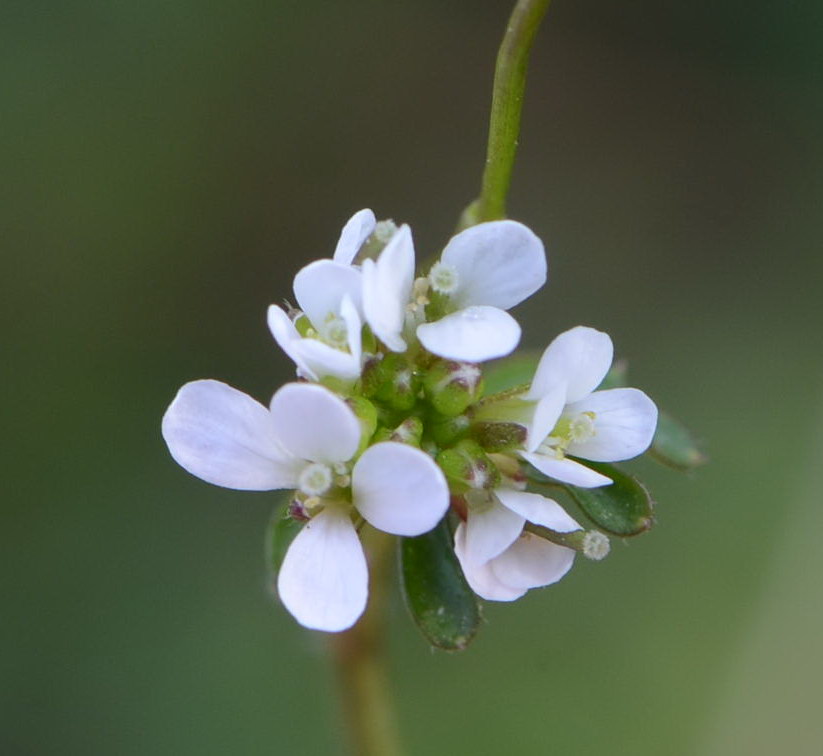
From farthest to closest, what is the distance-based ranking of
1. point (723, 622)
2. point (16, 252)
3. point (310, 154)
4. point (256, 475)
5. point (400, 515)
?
point (310, 154) → point (16, 252) → point (723, 622) → point (256, 475) → point (400, 515)

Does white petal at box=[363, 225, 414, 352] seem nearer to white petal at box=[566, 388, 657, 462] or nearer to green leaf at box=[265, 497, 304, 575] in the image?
white petal at box=[566, 388, 657, 462]

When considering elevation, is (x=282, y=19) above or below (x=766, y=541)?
Answer: above

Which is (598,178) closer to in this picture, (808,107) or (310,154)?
(808,107)

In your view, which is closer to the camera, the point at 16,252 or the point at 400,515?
the point at 400,515

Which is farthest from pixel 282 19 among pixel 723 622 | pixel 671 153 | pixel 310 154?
pixel 723 622

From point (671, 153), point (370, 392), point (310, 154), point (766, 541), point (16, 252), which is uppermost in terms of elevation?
point (671, 153)

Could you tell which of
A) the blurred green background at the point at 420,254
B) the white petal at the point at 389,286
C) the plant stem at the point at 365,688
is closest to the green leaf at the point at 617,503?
the white petal at the point at 389,286

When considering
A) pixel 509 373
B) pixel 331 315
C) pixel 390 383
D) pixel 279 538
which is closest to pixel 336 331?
pixel 331 315

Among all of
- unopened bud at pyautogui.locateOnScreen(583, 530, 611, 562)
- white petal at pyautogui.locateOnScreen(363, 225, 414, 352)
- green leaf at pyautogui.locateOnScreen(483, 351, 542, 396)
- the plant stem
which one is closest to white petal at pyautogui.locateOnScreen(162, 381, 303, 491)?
white petal at pyautogui.locateOnScreen(363, 225, 414, 352)
